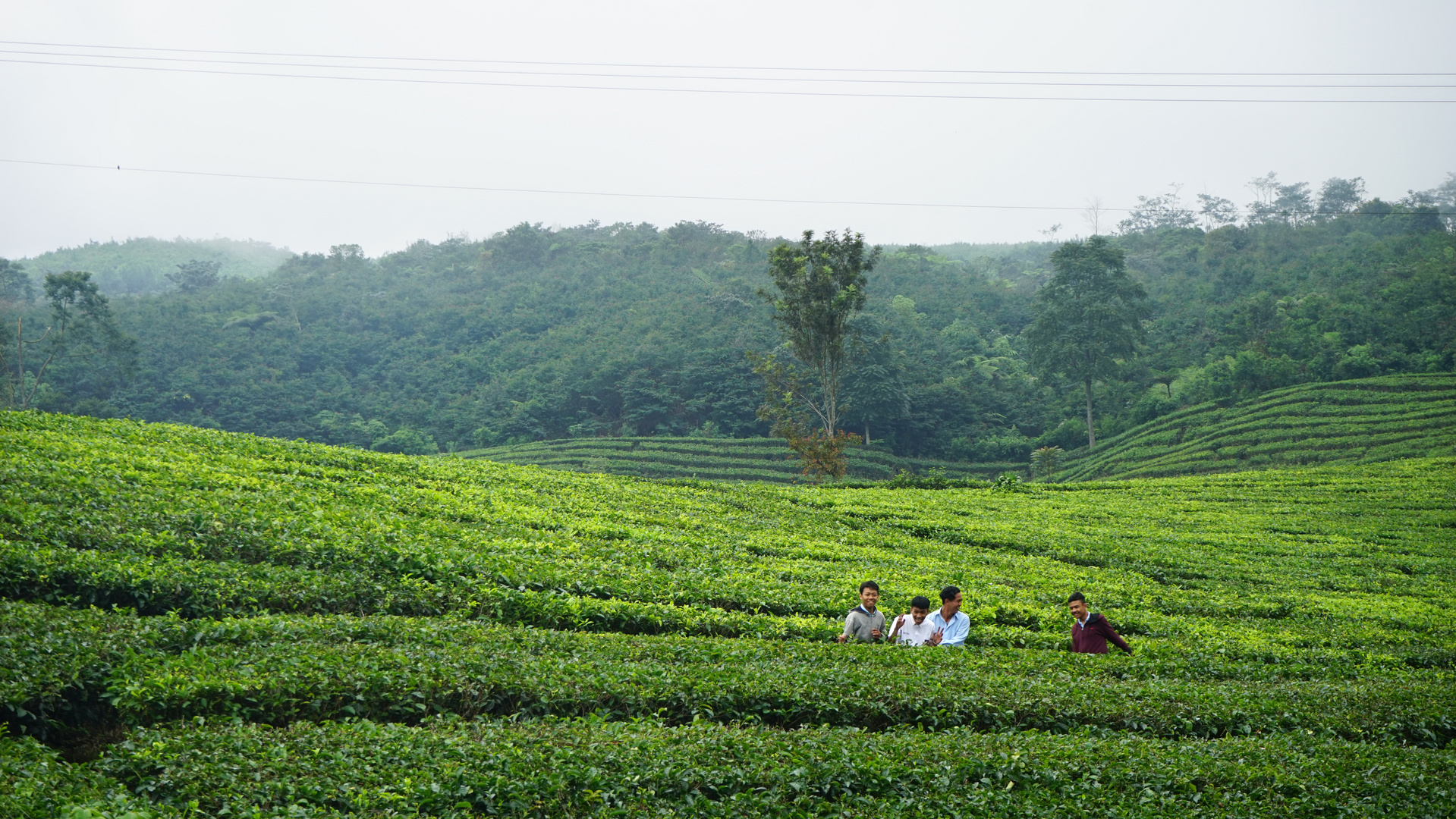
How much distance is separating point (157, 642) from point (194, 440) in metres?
10.3

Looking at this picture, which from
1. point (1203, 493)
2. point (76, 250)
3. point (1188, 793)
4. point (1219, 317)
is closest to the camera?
point (1188, 793)

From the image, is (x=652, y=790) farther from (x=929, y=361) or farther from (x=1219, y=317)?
(x=1219, y=317)

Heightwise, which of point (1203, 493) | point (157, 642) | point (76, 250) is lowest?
point (1203, 493)

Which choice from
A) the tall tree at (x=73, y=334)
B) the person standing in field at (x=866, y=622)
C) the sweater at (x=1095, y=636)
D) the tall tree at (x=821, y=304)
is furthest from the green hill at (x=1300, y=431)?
the tall tree at (x=73, y=334)

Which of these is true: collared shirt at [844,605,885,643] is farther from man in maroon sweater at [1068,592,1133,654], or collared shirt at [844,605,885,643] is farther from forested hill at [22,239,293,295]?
forested hill at [22,239,293,295]

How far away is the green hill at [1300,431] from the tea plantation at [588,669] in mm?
25014

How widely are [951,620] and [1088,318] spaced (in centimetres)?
4691

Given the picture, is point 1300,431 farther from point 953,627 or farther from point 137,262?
point 137,262

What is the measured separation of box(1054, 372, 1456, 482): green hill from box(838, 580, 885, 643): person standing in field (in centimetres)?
3325

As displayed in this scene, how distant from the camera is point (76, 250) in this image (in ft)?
361

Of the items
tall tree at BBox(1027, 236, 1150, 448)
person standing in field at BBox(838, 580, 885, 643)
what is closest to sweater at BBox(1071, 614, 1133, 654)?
person standing in field at BBox(838, 580, 885, 643)

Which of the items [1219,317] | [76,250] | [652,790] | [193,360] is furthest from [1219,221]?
[76,250]

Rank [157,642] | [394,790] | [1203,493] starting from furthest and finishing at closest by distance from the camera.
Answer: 1. [1203,493]
2. [157,642]
3. [394,790]

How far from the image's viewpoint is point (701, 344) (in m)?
61.8
